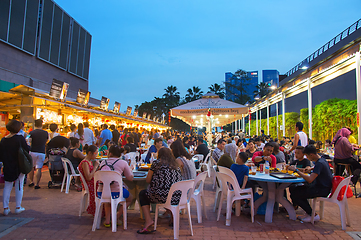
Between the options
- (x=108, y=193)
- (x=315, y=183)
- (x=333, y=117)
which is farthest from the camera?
(x=333, y=117)

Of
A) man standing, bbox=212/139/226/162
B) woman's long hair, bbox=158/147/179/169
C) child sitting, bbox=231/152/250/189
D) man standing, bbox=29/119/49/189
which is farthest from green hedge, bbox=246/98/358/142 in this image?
man standing, bbox=29/119/49/189

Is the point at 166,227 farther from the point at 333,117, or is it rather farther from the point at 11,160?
the point at 333,117

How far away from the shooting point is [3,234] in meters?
3.35

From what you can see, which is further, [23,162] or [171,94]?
[171,94]

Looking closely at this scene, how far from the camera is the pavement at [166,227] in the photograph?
3.38m

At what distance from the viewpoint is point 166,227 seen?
374 cm

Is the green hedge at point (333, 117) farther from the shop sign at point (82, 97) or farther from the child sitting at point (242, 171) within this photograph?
the shop sign at point (82, 97)

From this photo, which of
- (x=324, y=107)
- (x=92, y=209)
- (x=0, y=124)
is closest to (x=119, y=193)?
(x=92, y=209)

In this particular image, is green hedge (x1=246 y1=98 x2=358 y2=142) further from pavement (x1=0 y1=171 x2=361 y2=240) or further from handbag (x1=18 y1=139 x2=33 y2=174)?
handbag (x1=18 y1=139 x2=33 y2=174)

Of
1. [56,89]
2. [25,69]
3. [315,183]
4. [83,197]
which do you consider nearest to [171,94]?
[25,69]

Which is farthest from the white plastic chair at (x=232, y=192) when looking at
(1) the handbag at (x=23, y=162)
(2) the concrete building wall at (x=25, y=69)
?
(2) the concrete building wall at (x=25, y=69)

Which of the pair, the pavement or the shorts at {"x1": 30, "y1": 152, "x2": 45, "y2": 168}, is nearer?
the pavement

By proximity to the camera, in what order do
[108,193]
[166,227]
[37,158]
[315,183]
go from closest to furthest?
[108,193], [166,227], [315,183], [37,158]

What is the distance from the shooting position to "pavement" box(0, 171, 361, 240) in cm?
338
